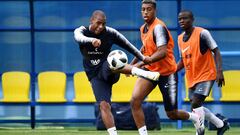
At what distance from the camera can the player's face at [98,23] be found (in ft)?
36.7

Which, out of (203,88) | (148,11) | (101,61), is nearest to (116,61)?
(101,61)

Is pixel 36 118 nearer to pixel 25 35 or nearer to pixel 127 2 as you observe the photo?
pixel 25 35

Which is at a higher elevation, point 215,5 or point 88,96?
point 215,5

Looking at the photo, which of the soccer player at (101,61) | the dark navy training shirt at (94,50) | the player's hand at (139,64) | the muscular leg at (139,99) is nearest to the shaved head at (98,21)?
the soccer player at (101,61)

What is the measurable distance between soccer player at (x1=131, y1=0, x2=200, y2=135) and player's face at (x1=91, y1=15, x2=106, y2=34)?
1.96 ft

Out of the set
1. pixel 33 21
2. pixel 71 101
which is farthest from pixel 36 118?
pixel 33 21

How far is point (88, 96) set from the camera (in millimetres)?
17516

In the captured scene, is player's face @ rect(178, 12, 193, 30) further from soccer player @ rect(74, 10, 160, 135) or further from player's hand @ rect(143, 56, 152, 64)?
player's hand @ rect(143, 56, 152, 64)

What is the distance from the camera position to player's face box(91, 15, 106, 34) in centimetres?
1118

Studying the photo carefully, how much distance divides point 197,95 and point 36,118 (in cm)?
674

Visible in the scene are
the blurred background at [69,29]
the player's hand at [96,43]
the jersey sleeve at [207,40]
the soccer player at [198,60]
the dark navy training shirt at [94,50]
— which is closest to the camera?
the player's hand at [96,43]

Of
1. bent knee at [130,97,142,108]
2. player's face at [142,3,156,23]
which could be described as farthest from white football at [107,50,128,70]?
player's face at [142,3,156,23]

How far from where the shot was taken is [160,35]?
36.3 feet

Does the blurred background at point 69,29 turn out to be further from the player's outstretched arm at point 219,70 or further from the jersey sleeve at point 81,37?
the jersey sleeve at point 81,37
